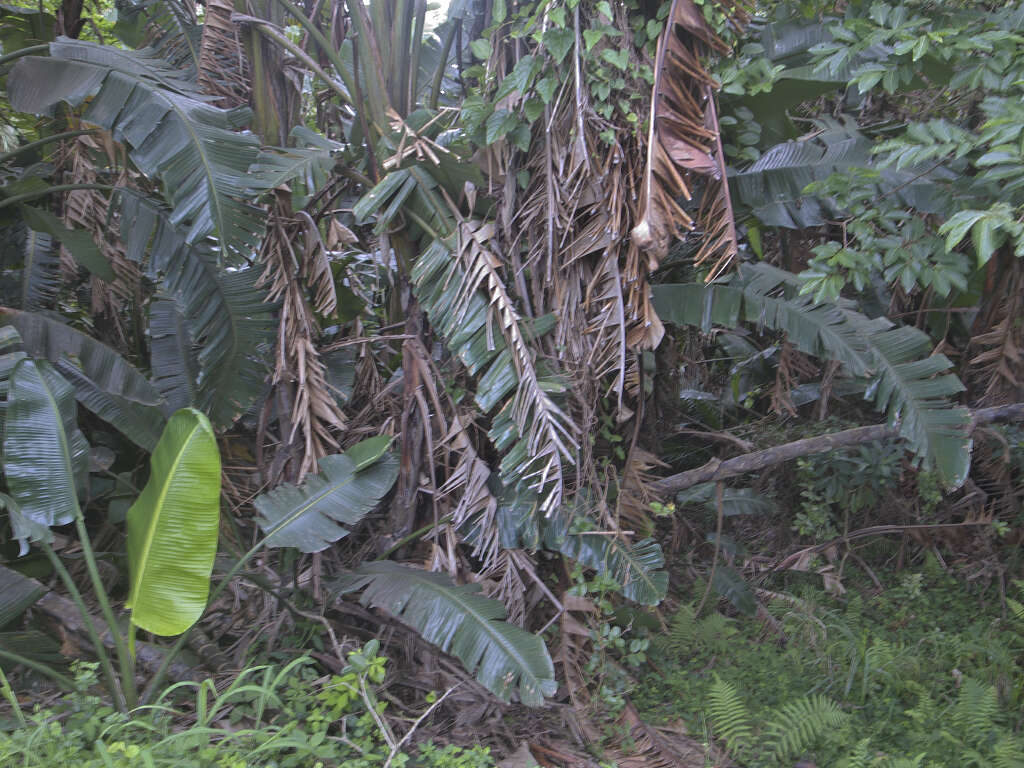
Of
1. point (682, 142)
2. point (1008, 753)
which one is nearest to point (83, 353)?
point (682, 142)

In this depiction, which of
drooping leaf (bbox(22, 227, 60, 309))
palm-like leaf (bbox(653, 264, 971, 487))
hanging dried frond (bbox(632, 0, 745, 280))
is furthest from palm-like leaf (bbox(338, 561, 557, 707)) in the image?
drooping leaf (bbox(22, 227, 60, 309))

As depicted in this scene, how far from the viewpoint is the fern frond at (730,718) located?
344 cm

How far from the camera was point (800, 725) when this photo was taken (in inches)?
135

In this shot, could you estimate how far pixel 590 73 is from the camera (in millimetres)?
3311

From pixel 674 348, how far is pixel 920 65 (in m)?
2.04

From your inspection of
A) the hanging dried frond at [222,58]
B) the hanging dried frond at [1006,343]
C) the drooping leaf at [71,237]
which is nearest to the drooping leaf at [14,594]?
the drooping leaf at [71,237]

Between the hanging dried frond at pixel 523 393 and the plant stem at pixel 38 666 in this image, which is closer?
the plant stem at pixel 38 666

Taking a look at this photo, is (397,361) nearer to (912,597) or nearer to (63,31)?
(63,31)

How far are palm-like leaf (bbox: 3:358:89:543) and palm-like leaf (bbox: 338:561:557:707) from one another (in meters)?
1.32

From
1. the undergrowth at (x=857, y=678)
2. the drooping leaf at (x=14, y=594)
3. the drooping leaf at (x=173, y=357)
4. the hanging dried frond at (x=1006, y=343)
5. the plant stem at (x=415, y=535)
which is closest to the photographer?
the drooping leaf at (x=14, y=594)

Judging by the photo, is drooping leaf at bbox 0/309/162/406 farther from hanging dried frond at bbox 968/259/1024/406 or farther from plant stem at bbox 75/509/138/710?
hanging dried frond at bbox 968/259/1024/406

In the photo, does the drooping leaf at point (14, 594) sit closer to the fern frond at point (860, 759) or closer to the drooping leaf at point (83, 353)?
the drooping leaf at point (83, 353)

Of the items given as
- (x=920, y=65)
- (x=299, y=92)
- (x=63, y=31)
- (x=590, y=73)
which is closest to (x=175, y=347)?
(x=299, y=92)

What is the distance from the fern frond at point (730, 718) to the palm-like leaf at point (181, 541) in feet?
8.11
